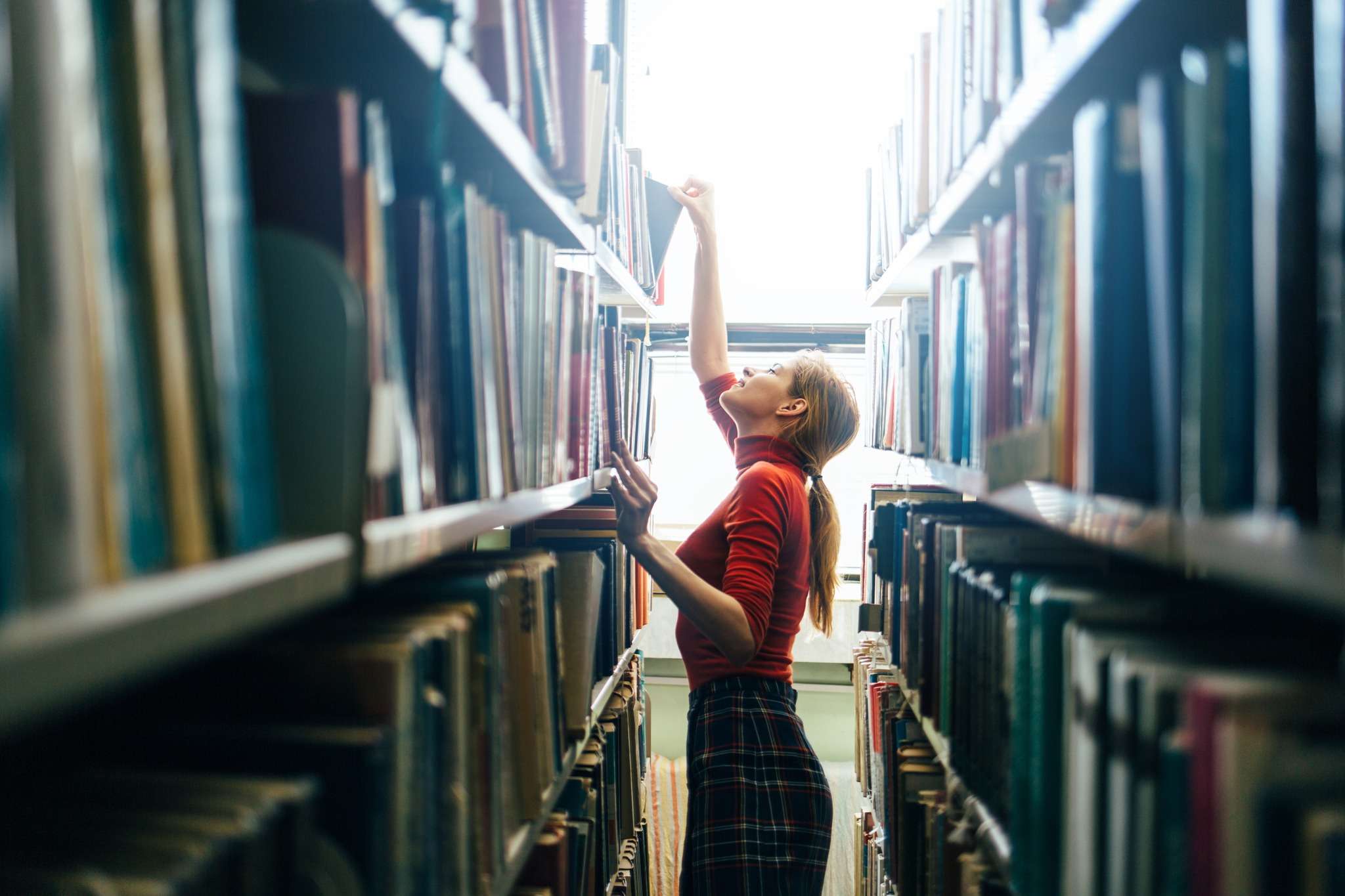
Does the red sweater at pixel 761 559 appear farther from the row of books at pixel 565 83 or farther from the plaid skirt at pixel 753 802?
the row of books at pixel 565 83

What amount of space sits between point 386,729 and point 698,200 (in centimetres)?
201

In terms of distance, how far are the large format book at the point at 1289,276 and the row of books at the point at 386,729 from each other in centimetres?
56

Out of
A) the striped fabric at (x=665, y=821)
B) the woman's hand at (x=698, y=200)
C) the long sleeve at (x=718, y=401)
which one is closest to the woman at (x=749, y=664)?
the long sleeve at (x=718, y=401)

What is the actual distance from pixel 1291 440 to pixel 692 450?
3.49 meters

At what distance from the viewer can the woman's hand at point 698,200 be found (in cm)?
234

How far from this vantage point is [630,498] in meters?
1.76

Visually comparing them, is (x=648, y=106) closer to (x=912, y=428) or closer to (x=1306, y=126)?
(x=912, y=428)

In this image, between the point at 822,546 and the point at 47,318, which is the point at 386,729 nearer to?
the point at 47,318

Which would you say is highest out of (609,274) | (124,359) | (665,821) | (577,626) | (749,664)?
(609,274)

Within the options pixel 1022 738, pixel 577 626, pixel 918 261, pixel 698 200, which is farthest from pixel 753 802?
pixel 698 200

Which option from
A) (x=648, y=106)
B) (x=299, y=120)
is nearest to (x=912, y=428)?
(x=299, y=120)

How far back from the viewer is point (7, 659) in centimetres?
27

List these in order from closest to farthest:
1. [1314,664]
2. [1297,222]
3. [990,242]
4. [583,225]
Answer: [1297,222] < [1314,664] < [990,242] < [583,225]

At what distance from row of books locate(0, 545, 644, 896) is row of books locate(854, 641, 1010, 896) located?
1.94 feet
